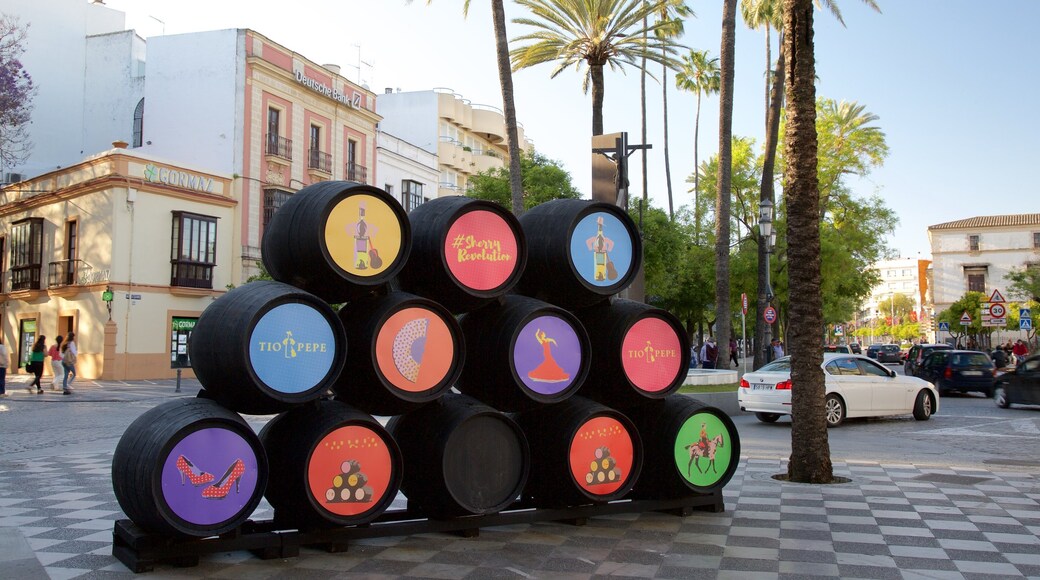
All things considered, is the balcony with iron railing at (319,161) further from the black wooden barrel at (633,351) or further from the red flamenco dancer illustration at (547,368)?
the red flamenco dancer illustration at (547,368)

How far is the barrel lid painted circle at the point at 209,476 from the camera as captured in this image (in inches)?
211

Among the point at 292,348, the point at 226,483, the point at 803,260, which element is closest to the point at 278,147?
the point at 803,260

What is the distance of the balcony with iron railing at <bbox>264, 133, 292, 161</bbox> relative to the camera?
121 feet

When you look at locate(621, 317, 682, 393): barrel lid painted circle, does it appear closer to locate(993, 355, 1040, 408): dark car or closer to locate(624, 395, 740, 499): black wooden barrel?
locate(624, 395, 740, 499): black wooden barrel

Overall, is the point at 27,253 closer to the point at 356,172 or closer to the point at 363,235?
the point at 356,172

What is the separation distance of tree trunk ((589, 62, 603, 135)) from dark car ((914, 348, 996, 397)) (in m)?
12.0

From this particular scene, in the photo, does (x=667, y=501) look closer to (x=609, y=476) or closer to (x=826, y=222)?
(x=609, y=476)

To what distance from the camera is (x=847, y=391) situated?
16.4 m

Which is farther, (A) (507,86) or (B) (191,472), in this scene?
(A) (507,86)

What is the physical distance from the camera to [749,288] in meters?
39.9

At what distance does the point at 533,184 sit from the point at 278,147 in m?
11.2

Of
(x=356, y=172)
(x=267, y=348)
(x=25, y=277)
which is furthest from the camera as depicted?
(x=356, y=172)

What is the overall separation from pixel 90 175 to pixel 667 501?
1200 inches

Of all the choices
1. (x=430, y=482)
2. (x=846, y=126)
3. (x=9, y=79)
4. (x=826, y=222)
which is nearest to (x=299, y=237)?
(x=430, y=482)
